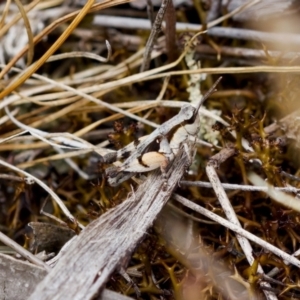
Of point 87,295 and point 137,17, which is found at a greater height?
point 137,17

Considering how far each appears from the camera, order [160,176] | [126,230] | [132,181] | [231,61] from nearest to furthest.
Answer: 1. [126,230]
2. [160,176]
3. [132,181]
4. [231,61]

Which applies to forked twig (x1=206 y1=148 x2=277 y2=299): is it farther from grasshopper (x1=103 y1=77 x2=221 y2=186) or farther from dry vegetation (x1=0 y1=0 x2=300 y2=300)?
grasshopper (x1=103 y1=77 x2=221 y2=186)

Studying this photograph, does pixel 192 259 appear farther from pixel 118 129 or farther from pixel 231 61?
pixel 231 61

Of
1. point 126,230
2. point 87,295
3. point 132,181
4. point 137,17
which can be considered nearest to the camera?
point 87,295

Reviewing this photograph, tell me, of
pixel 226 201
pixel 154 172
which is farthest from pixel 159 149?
pixel 226 201

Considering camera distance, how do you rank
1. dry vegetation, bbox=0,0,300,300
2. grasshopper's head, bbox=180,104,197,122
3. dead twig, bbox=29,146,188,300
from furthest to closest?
grasshopper's head, bbox=180,104,197,122 → dry vegetation, bbox=0,0,300,300 → dead twig, bbox=29,146,188,300

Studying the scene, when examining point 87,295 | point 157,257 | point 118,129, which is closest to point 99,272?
point 87,295

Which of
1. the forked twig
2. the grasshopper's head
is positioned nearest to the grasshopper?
the grasshopper's head
